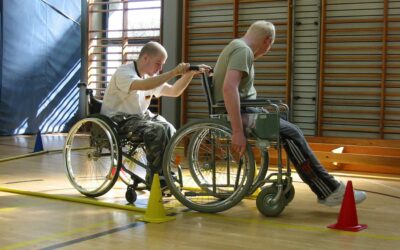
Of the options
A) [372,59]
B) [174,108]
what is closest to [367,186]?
[372,59]

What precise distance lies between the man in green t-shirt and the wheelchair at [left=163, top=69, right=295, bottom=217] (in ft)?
0.21

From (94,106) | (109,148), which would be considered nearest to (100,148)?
(109,148)

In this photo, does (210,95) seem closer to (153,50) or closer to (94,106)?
(153,50)

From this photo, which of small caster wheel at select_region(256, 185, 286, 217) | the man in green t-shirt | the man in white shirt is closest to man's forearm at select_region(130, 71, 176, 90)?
the man in white shirt

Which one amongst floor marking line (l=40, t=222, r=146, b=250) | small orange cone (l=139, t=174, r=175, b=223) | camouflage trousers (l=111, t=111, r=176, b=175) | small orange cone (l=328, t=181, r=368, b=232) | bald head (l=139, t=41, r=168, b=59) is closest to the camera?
floor marking line (l=40, t=222, r=146, b=250)

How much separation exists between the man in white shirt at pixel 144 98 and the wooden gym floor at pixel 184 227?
356 mm

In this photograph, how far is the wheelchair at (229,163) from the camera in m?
2.39

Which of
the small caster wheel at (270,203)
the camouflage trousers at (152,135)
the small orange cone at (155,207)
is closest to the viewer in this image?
the small orange cone at (155,207)

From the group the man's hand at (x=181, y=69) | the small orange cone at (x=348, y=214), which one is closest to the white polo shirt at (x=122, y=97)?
the man's hand at (x=181, y=69)

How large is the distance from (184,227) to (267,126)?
1.99 ft

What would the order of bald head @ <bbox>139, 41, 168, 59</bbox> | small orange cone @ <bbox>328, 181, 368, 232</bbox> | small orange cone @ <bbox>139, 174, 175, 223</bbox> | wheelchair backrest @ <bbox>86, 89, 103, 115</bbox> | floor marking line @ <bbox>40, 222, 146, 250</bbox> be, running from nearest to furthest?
1. floor marking line @ <bbox>40, 222, 146, 250</bbox>
2. small orange cone @ <bbox>328, 181, 368, 232</bbox>
3. small orange cone @ <bbox>139, 174, 175, 223</bbox>
4. bald head @ <bbox>139, 41, 168, 59</bbox>
5. wheelchair backrest @ <bbox>86, 89, 103, 115</bbox>

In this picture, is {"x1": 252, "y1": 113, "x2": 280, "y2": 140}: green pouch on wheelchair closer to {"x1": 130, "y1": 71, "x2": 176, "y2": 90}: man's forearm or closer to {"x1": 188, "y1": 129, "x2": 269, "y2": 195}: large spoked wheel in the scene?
{"x1": 188, "y1": 129, "x2": 269, "y2": 195}: large spoked wheel

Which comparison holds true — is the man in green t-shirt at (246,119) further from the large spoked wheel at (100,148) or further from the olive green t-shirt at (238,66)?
the large spoked wheel at (100,148)

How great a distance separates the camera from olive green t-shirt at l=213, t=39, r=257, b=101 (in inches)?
94.7
